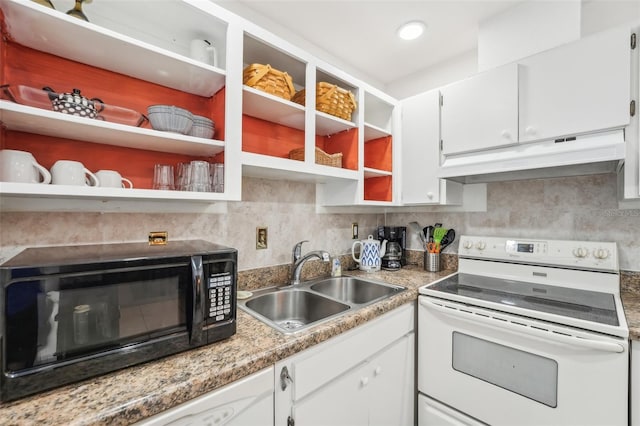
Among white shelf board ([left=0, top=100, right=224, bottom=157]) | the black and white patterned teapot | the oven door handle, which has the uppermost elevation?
the black and white patterned teapot

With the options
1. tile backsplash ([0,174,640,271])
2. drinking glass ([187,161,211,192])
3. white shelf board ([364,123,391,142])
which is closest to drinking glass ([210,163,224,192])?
drinking glass ([187,161,211,192])

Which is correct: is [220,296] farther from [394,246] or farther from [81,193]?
[394,246]

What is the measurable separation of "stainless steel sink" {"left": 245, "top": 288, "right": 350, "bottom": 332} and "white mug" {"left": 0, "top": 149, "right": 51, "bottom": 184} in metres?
0.95

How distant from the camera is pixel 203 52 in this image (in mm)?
1201

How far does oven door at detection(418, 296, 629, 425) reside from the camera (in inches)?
42.0

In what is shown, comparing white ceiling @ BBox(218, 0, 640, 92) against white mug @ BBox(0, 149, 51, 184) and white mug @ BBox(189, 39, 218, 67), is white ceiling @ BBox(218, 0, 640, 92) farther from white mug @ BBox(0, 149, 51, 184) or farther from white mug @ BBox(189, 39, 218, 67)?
white mug @ BBox(0, 149, 51, 184)

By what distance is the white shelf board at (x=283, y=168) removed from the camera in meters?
1.27

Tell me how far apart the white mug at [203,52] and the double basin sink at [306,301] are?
3.60 ft

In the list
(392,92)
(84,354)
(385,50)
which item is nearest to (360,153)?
(385,50)

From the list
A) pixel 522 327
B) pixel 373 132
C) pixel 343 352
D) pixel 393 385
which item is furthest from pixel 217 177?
pixel 522 327

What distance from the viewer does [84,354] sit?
71 cm

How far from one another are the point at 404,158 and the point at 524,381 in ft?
4.64

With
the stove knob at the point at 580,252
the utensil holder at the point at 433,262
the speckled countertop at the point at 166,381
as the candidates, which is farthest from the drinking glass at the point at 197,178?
the stove knob at the point at 580,252

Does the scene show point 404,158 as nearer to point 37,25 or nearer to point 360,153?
point 360,153
